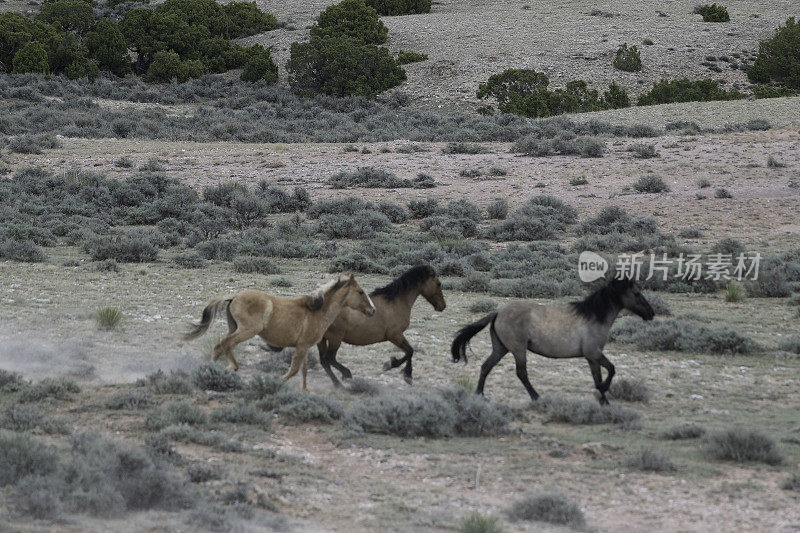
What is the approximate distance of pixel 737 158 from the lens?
2881cm

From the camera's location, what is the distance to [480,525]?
6109mm

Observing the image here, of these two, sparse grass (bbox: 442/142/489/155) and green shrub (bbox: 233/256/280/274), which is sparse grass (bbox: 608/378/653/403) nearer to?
green shrub (bbox: 233/256/280/274)

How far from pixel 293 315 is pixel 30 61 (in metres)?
46.7

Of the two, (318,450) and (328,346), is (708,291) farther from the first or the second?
(318,450)

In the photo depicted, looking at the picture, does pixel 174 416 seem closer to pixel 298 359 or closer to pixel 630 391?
pixel 298 359

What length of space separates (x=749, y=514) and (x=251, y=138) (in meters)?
32.8

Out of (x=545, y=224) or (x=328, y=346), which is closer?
(x=328, y=346)

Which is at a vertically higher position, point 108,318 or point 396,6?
point 396,6

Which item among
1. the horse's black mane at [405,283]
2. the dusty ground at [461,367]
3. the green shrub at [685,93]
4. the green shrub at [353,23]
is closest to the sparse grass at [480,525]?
the dusty ground at [461,367]

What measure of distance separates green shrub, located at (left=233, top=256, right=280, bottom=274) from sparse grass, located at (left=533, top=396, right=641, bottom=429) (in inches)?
388

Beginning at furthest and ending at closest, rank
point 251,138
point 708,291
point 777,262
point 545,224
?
1. point 251,138
2. point 545,224
3. point 777,262
4. point 708,291

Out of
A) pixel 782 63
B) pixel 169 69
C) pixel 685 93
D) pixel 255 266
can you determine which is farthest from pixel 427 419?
pixel 782 63

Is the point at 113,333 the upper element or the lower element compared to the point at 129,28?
lower

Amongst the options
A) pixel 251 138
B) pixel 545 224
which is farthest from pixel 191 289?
pixel 251 138
